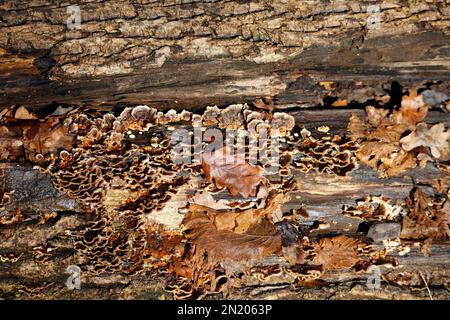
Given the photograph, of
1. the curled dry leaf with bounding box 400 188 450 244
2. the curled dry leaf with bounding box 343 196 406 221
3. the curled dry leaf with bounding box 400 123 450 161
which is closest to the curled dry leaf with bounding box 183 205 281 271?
the curled dry leaf with bounding box 343 196 406 221

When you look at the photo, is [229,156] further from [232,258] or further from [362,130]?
[362,130]

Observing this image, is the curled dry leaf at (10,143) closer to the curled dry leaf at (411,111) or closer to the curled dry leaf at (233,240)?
the curled dry leaf at (233,240)

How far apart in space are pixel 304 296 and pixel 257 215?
3.72 feet

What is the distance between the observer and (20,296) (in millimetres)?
4988

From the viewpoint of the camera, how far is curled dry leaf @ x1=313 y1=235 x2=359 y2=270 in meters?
4.55

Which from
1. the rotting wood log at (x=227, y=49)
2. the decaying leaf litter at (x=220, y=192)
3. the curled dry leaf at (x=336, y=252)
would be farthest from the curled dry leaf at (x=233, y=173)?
the curled dry leaf at (x=336, y=252)

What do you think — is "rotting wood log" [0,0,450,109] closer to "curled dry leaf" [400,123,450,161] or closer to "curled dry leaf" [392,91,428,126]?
"curled dry leaf" [392,91,428,126]

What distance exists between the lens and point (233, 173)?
14.7 feet

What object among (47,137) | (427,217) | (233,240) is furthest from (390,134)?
(47,137)

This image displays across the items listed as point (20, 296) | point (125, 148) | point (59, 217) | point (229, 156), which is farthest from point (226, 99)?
point (20, 296)

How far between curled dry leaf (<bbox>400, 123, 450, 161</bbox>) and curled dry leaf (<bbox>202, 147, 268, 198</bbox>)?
1659mm

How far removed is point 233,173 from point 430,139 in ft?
7.34

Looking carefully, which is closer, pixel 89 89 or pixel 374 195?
pixel 374 195

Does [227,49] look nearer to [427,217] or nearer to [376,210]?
[376,210]
